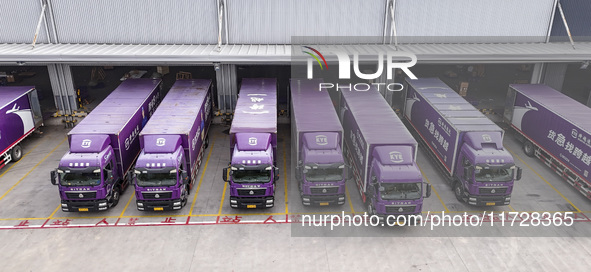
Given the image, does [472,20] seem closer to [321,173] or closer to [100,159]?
[321,173]

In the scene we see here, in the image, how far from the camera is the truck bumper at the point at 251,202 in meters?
17.6

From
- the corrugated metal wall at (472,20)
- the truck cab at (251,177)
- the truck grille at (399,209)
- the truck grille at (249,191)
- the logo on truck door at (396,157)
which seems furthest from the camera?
the corrugated metal wall at (472,20)

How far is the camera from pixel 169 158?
56.0ft

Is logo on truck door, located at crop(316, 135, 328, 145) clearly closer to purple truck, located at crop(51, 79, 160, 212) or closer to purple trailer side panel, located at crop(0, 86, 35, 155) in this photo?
purple truck, located at crop(51, 79, 160, 212)

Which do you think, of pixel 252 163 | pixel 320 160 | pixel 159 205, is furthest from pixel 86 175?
pixel 320 160

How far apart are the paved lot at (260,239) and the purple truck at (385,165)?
4.11ft

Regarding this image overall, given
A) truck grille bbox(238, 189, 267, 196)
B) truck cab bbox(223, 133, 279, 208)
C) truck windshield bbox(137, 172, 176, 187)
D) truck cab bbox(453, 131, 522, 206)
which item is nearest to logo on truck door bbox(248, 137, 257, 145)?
truck cab bbox(223, 133, 279, 208)

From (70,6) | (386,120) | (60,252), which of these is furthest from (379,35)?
(60,252)

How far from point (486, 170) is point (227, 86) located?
17445 mm

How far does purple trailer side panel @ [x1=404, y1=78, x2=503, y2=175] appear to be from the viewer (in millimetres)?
19227

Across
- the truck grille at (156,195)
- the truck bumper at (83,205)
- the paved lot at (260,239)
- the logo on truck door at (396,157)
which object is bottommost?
the paved lot at (260,239)

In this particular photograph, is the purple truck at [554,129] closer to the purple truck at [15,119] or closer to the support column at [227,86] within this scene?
the support column at [227,86]

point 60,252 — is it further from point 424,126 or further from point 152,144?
point 424,126

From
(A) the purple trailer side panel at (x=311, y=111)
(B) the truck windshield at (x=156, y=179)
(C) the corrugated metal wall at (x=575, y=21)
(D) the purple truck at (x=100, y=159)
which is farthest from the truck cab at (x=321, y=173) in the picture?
(C) the corrugated metal wall at (x=575, y=21)
